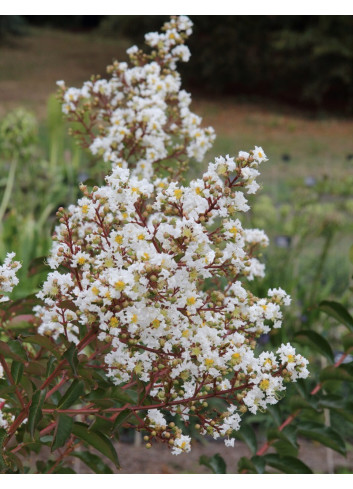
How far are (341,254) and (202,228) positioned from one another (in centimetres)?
346

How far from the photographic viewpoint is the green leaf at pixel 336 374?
1.61 meters

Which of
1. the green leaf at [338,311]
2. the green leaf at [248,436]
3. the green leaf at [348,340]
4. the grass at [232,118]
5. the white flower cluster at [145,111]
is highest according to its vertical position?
the grass at [232,118]

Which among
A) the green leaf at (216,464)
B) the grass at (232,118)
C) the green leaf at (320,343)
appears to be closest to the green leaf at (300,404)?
the green leaf at (320,343)

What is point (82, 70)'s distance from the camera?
13.2 metres

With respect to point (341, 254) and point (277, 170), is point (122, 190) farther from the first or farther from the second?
point (277, 170)

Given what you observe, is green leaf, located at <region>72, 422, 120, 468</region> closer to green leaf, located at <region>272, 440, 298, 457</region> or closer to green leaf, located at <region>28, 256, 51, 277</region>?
green leaf, located at <region>28, 256, 51, 277</region>

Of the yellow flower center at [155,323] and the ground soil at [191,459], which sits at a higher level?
the ground soil at [191,459]

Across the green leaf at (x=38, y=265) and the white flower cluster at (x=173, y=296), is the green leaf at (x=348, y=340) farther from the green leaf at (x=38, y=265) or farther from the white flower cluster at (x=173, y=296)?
the green leaf at (x=38, y=265)

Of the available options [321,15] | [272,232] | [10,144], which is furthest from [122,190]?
[321,15]

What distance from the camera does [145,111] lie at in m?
1.78

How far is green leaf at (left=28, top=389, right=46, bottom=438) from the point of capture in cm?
114

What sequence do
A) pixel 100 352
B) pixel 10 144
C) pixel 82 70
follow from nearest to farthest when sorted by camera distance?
1. pixel 100 352
2. pixel 10 144
3. pixel 82 70

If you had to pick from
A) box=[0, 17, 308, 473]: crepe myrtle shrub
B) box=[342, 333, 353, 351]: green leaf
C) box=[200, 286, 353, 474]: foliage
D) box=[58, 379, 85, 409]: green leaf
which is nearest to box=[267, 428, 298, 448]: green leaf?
box=[200, 286, 353, 474]: foliage

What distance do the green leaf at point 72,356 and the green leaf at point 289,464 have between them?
2.35ft
